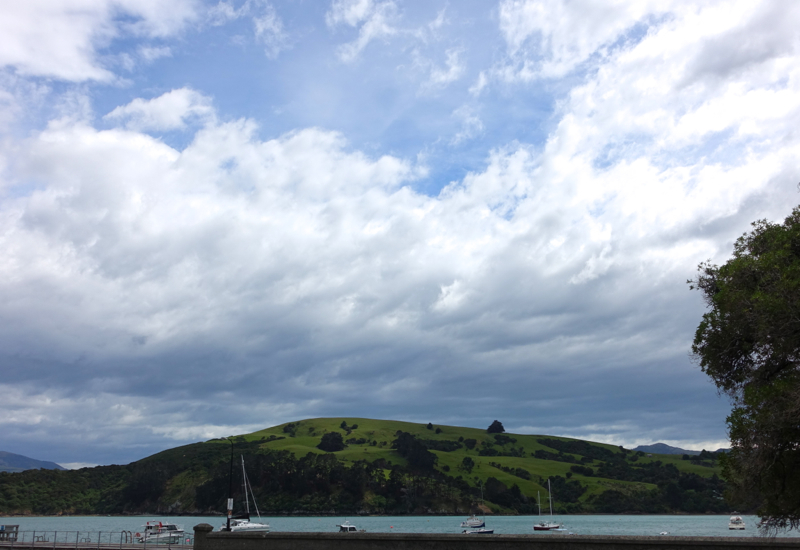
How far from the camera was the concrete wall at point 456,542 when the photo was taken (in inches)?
773

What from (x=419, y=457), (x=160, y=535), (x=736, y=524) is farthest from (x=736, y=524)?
(x=160, y=535)

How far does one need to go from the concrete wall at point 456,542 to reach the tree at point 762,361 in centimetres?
164

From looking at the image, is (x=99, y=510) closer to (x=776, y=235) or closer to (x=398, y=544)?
(x=398, y=544)

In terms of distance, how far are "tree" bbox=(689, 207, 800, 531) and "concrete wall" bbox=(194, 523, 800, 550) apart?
1635 mm

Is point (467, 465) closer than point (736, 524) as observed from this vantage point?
No

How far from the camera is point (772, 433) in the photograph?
18.2 metres

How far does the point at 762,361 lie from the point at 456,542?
12194 millimetres

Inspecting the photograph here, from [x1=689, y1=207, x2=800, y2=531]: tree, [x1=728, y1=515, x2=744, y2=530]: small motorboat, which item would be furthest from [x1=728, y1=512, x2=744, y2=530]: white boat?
[x1=689, y1=207, x2=800, y2=531]: tree

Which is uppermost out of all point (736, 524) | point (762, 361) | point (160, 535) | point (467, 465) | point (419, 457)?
point (762, 361)

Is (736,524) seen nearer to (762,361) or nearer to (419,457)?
(419,457)

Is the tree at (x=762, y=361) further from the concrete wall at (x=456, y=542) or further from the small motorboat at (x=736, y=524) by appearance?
the small motorboat at (x=736, y=524)

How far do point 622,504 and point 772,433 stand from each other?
6917 inches

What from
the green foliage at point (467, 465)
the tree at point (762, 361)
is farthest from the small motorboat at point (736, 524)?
the tree at point (762, 361)

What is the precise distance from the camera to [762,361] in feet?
66.6
